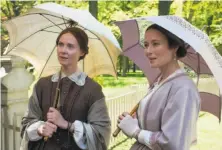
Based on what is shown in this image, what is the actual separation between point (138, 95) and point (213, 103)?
5859 millimetres

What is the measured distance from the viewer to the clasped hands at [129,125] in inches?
76.7

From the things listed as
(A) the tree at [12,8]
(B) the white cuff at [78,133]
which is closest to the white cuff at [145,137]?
(B) the white cuff at [78,133]

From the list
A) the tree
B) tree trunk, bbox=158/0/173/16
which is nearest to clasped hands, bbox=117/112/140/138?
tree trunk, bbox=158/0/173/16

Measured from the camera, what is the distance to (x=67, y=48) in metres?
2.30

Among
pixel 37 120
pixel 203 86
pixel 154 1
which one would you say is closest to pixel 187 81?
pixel 203 86

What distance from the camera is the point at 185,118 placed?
70.7 inches

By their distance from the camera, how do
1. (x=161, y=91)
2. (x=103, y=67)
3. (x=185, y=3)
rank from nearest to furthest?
(x=161, y=91)
(x=103, y=67)
(x=185, y=3)

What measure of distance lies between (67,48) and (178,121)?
2.97 feet

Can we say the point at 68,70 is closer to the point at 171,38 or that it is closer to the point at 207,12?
the point at 171,38

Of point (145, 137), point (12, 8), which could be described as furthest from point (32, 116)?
point (12, 8)

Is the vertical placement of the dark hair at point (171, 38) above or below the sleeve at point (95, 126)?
above

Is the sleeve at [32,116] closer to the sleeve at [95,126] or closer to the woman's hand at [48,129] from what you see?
the woman's hand at [48,129]

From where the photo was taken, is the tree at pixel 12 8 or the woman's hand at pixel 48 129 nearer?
the woman's hand at pixel 48 129

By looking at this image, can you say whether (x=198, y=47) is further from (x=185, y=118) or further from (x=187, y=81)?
(x=185, y=118)
